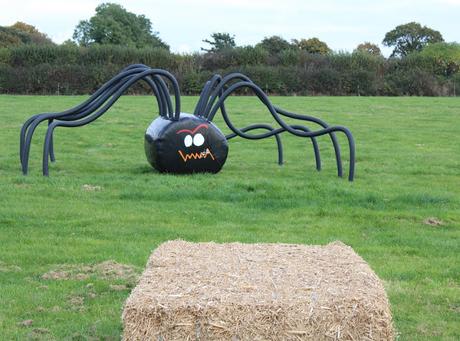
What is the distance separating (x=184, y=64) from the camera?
46.0m

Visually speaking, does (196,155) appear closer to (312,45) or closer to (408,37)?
(312,45)

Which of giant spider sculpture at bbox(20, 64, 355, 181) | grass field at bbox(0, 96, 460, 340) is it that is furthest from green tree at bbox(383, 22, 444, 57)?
giant spider sculpture at bbox(20, 64, 355, 181)

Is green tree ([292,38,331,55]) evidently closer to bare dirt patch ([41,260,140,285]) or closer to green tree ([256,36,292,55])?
green tree ([256,36,292,55])

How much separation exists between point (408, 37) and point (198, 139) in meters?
76.2

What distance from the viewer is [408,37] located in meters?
85.9

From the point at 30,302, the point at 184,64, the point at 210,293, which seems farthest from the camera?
the point at 184,64

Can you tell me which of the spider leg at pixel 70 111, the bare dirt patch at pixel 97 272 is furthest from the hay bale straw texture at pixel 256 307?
the spider leg at pixel 70 111

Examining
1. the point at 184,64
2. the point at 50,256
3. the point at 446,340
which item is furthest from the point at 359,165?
the point at 184,64

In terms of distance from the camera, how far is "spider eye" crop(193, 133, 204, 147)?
13516 millimetres

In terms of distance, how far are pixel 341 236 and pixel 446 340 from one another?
11.9 feet

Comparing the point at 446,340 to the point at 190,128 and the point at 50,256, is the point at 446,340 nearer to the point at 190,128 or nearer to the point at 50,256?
the point at 50,256

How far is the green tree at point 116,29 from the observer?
7394 cm

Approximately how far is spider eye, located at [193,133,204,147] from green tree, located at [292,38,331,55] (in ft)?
194

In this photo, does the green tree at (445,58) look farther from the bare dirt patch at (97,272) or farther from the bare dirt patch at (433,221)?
the bare dirt patch at (97,272)
